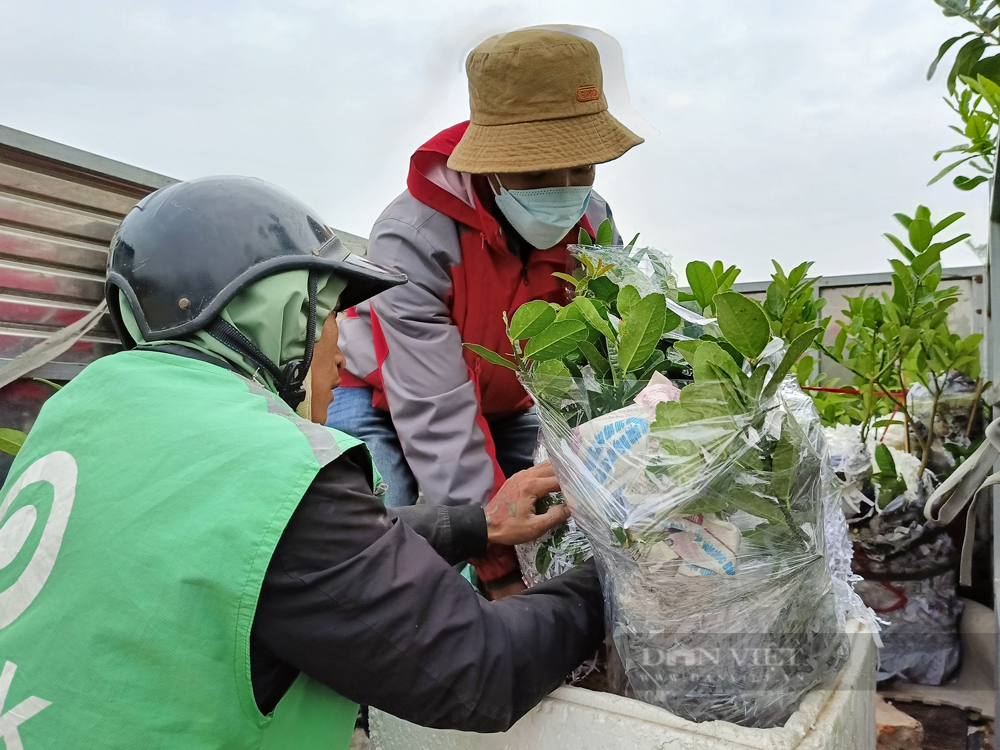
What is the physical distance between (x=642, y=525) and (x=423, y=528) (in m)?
0.45

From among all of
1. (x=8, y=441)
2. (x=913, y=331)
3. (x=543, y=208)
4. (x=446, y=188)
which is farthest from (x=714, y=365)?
(x=8, y=441)

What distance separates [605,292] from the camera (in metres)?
1.22

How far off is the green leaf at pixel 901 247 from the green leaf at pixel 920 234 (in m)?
0.04

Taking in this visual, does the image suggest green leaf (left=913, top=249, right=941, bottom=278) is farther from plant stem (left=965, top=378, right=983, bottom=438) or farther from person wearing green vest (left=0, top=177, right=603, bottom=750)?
person wearing green vest (left=0, top=177, right=603, bottom=750)

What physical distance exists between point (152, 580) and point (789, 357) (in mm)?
770

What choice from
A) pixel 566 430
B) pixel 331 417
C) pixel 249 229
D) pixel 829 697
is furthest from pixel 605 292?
pixel 331 417

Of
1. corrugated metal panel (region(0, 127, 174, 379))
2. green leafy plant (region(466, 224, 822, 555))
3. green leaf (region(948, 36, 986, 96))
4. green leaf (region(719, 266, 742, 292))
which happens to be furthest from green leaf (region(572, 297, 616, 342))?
corrugated metal panel (region(0, 127, 174, 379))

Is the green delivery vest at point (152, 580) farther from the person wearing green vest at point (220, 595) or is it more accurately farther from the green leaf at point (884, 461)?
the green leaf at point (884, 461)

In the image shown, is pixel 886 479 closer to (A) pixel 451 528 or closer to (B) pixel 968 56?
(B) pixel 968 56

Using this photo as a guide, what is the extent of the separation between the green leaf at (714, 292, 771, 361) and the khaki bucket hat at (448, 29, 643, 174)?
2.06 feet

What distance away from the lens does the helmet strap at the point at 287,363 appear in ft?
3.52

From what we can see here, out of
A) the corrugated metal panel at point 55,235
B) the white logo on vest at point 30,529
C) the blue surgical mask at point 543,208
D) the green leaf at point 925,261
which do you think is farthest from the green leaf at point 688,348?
the corrugated metal panel at point 55,235

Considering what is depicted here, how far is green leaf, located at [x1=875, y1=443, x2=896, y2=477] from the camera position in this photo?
203 cm

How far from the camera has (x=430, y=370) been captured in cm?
149
